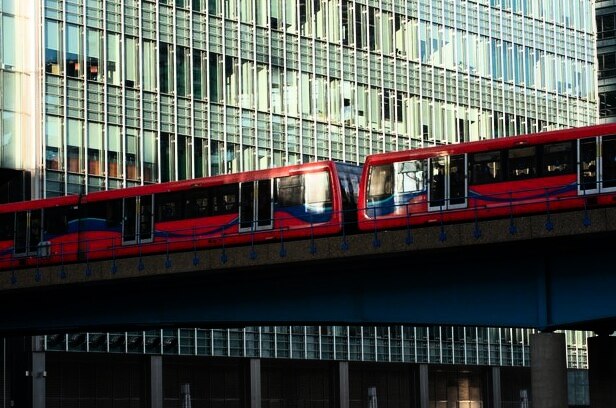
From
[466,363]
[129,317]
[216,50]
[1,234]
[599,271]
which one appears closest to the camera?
[599,271]

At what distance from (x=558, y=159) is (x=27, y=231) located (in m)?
22.1

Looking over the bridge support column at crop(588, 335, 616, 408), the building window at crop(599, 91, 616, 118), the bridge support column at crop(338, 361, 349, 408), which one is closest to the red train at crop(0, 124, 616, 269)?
the bridge support column at crop(588, 335, 616, 408)

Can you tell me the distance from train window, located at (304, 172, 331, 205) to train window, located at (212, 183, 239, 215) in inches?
103

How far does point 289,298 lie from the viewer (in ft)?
146

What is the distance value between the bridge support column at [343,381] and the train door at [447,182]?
44.1 m

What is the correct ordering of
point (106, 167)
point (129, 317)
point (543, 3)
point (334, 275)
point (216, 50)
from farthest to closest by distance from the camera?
point (543, 3)
point (216, 50)
point (106, 167)
point (129, 317)
point (334, 275)

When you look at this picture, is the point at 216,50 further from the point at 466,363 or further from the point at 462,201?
the point at 462,201

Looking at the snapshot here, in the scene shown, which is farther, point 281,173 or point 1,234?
A: point 1,234

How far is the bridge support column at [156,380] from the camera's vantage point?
3093 inches

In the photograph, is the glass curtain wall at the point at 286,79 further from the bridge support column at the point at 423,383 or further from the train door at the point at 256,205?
the train door at the point at 256,205

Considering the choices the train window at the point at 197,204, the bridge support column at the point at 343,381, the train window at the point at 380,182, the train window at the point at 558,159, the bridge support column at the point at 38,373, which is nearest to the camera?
the train window at the point at 558,159

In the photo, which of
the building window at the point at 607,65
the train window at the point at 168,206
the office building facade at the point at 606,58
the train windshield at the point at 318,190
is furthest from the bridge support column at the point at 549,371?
the building window at the point at 607,65

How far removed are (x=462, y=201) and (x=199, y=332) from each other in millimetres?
37235

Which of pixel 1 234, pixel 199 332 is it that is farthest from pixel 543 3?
pixel 1 234
